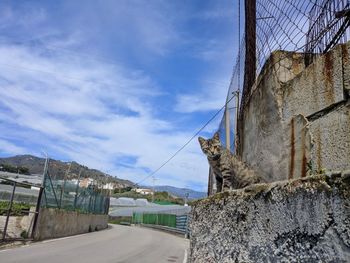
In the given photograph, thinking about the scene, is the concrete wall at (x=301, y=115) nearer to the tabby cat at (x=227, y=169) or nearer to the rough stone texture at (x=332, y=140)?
the rough stone texture at (x=332, y=140)

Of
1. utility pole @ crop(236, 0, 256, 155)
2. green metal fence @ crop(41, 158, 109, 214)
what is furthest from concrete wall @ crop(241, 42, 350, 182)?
green metal fence @ crop(41, 158, 109, 214)

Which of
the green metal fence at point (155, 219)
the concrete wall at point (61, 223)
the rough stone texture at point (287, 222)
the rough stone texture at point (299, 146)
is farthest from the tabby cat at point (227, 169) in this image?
the green metal fence at point (155, 219)

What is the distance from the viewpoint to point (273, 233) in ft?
6.68

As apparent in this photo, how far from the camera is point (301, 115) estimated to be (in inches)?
110

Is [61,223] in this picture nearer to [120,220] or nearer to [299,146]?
[299,146]

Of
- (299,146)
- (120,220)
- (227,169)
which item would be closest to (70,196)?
(227,169)

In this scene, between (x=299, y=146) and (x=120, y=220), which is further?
(x=120, y=220)

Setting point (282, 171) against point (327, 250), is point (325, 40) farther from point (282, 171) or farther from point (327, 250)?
point (327, 250)

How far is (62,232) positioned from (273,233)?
20446mm

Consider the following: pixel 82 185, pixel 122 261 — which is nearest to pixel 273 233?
pixel 122 261

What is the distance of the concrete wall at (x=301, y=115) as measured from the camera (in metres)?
2.33

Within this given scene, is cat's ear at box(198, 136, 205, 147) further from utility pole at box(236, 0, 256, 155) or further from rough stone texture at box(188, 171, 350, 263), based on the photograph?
rough stone texture at box(188, 171, 350, 263)

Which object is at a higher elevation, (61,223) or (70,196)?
(70,196)

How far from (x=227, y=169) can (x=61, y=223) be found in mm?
17672
